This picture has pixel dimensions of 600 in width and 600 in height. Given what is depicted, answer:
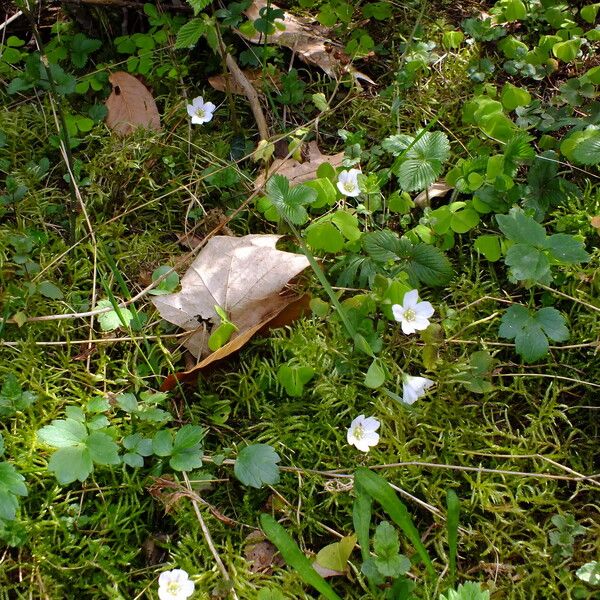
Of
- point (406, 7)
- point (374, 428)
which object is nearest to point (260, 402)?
point (374, 428)

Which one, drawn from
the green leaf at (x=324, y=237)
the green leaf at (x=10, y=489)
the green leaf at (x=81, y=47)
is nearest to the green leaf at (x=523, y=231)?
the green leaf at (x=324, y=237)

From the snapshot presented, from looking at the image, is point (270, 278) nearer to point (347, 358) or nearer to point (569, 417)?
point (347, 358)

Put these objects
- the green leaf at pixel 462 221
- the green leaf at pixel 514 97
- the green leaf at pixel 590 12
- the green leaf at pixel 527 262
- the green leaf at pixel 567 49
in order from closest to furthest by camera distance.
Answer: the green leaf at pixel 527 262, the green leaf at pixel 462 221, the green leaf at pixel 514 97, the green leaf at pixel 567 49, the green leaf at pixel 590 12

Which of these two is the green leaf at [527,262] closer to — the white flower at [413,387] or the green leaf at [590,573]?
the white flower at [413,387]

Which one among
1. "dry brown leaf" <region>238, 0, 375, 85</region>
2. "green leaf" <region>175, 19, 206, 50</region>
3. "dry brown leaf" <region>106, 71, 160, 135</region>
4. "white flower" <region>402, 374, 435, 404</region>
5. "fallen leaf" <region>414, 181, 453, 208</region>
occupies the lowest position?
"white flower" <region>402, 374, 435, 404</region>

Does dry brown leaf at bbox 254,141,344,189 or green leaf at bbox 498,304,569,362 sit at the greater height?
dry brown leaf at bbox 254,141,344,189

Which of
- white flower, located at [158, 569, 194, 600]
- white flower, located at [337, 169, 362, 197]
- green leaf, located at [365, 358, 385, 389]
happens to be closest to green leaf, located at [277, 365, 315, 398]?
green leaf, located at [365, 358, 385, 389]

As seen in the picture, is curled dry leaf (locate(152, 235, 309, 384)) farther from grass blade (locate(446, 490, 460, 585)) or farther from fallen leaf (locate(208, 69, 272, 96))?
fallen leaf (locate(208, 69, 272, 96))
